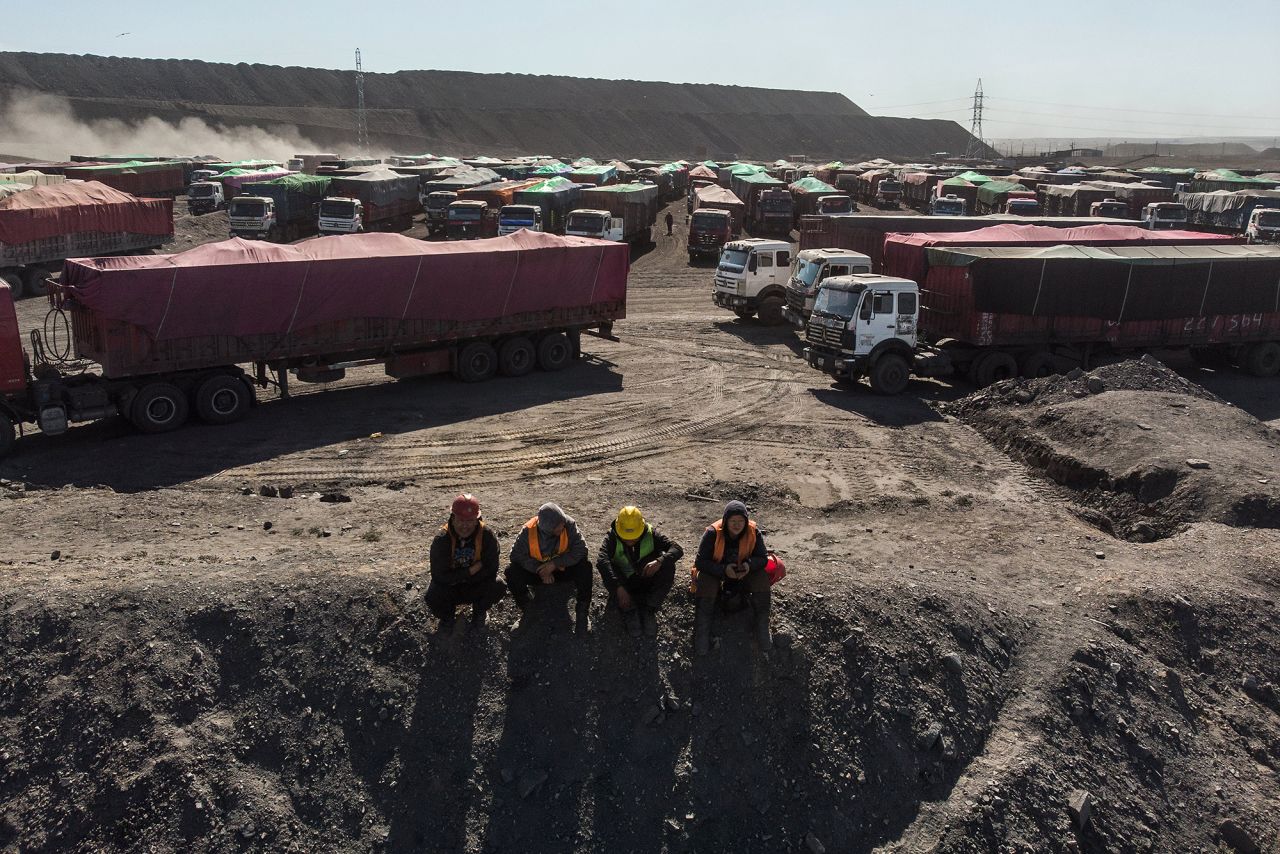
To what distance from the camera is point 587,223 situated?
110 feet

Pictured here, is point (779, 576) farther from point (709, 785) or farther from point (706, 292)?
point (706, 292)

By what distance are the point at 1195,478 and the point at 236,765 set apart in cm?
1219

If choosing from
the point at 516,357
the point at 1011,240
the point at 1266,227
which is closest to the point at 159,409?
the point at 516,357

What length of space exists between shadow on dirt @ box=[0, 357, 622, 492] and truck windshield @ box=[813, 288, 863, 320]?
4378 millimetres

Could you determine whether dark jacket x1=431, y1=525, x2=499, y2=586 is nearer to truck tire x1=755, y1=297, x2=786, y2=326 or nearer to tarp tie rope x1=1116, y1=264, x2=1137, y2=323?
tarp tie rope x1=1116, y1=264, x2=1137, y2=323

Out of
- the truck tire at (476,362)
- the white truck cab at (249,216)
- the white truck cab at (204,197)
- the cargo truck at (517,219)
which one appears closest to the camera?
the truck tire at (476,362)

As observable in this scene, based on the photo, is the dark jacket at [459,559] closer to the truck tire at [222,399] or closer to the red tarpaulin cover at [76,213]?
the truck tire at [222,399]

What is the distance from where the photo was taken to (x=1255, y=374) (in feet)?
71.1

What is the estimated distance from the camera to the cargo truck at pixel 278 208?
125ft

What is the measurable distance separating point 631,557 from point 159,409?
10.2m

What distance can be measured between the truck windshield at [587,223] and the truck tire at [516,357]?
47.9ft

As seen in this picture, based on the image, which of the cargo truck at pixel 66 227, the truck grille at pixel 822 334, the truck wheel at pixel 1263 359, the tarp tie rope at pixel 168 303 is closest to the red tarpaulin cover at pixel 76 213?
the cargo truck at pixel 66 227

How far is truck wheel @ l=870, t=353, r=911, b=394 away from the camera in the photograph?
1873 cm

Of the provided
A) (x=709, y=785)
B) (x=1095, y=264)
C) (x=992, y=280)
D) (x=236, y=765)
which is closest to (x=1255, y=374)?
(x=1095, y=264)
